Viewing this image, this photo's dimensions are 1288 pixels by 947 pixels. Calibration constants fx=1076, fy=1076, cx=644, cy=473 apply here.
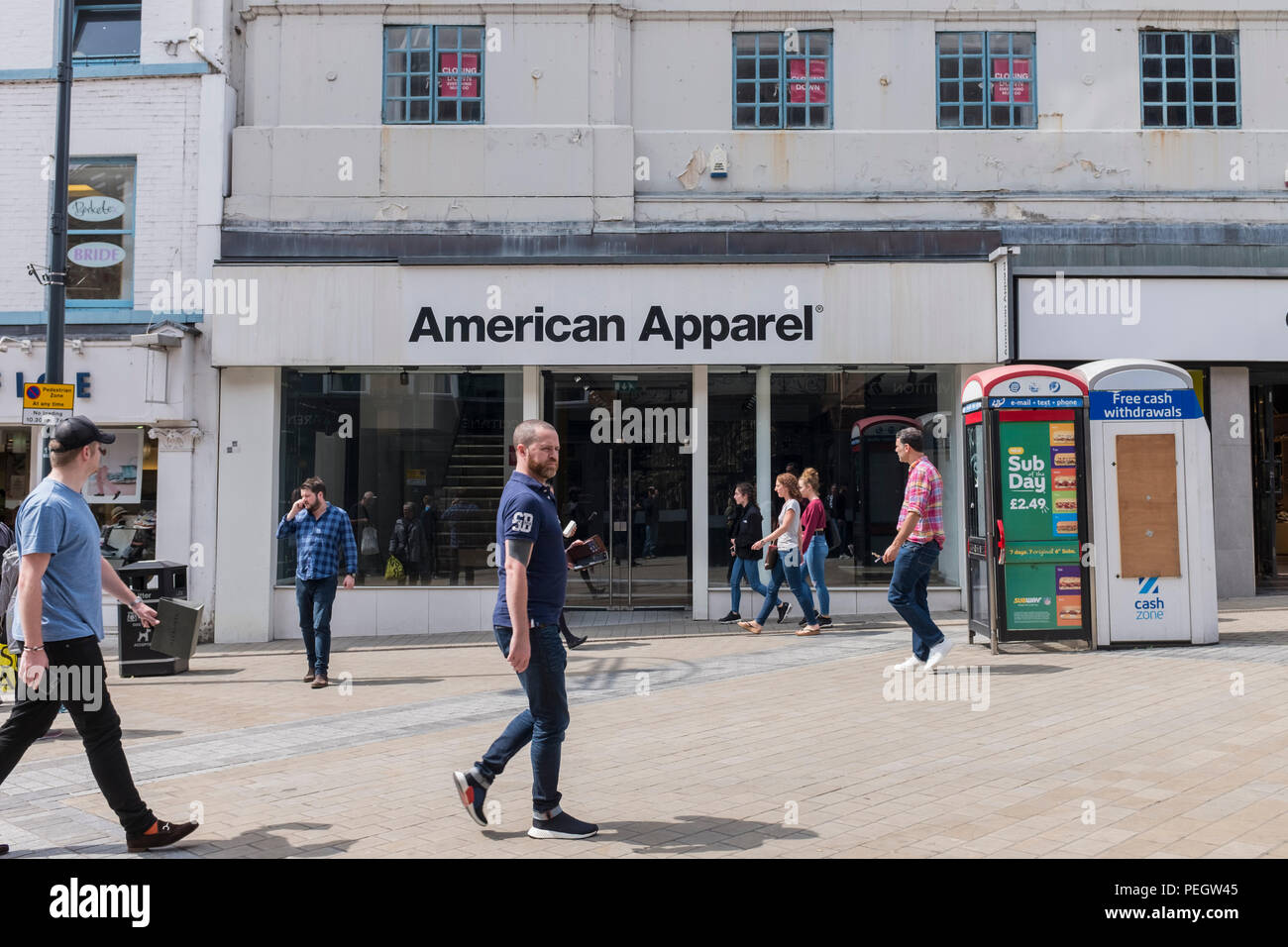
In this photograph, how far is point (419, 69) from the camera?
14.4 metres

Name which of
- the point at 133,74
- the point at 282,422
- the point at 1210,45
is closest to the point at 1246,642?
the point at 1210,45

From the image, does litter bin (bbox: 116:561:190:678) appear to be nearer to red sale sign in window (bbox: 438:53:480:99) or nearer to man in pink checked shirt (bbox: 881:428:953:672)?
man in pink checked shirt (bbox: 881:428:953:672)

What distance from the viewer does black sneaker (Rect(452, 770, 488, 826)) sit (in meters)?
4.97

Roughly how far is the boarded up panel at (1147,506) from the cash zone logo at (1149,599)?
0.08 metres

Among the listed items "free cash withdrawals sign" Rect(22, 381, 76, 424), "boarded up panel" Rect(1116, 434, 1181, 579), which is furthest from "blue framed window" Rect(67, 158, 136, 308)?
"boarded up panel" Rect(1116, 434, 1181, 579)

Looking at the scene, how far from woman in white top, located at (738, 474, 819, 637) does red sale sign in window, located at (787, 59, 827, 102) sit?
18.0 ft

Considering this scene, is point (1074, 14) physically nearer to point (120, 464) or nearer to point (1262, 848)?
point (1262, 848)

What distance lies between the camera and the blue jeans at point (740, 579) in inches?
516

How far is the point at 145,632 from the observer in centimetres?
1088

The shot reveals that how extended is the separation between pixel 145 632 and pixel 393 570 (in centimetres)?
365

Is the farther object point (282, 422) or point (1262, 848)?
point (282, 422)

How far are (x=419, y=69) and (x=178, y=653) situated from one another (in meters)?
8.34

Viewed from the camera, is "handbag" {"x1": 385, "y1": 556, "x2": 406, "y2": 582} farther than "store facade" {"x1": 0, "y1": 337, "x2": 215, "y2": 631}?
Yes
